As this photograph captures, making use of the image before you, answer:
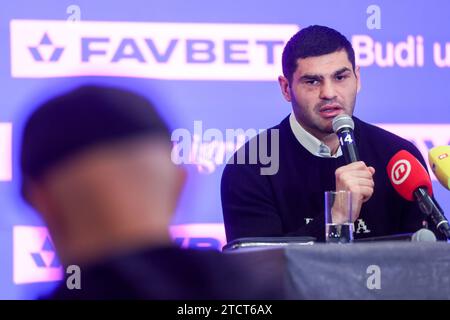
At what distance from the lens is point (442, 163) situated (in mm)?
2451

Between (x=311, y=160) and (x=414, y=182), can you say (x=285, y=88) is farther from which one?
(x=414, y=182)

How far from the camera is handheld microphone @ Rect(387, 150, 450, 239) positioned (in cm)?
216

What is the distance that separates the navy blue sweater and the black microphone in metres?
0.43

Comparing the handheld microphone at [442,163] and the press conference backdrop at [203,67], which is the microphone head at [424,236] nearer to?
the handheld microphone at [442,163]

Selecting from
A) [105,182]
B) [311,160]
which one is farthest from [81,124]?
[311,160]

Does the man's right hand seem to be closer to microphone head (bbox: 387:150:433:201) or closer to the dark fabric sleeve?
microphone head (bbox: 387:150:433:201)

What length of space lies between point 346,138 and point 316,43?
0.79m

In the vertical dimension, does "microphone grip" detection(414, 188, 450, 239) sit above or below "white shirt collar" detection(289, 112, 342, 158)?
below

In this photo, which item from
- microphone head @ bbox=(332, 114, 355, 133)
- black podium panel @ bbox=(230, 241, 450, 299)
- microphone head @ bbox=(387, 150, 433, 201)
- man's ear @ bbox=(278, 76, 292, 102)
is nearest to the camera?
black podium panel @ bbox=(230, 241, 450, 299)

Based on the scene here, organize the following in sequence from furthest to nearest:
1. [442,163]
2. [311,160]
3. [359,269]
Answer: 1. [311,160]
2. [442,163]
3. [359,269]

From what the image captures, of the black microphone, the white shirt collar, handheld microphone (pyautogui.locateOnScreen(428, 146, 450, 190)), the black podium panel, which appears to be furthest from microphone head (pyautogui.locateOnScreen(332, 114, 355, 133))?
the black podium panel

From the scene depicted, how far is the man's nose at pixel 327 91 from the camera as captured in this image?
313cm
